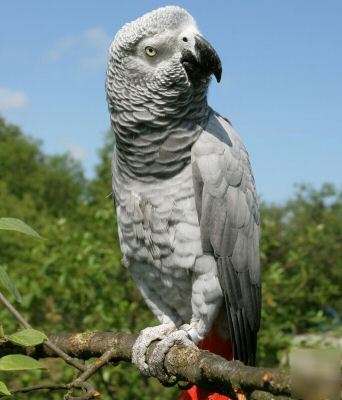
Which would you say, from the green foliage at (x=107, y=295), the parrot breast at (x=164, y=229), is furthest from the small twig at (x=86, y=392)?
the green foliage at (x=107, y=295)

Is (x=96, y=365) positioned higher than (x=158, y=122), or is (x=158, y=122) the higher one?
(x=158, y=122)

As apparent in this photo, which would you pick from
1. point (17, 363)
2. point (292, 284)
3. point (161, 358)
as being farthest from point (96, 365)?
point (292, 284)

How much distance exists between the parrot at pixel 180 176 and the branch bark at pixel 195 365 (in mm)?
99

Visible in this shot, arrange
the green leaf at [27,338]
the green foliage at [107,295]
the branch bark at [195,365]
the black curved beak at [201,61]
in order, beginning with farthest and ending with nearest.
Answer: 1. the green foliage at [107,295]
2. the black curved beak at [201,61]
3. the green leaf at [27,338]
4. the branch bark at [195,365]

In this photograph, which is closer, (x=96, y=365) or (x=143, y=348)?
(x=96, y=365)

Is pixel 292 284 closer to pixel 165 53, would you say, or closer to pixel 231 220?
pixel 231 220

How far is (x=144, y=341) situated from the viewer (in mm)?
2006

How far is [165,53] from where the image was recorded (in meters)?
2.06

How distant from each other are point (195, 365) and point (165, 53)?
117cm

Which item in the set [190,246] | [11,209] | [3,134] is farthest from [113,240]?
[3,134]

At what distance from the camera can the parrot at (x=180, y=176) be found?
2.05 metres

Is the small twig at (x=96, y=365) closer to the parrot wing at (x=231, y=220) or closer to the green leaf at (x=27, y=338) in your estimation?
the green leaf at (x=27, y=338)

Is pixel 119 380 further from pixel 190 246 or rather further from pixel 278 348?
pixel 190 246

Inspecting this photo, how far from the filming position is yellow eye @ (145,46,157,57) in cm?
205
